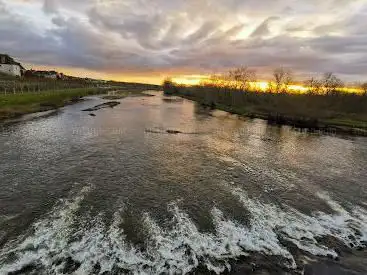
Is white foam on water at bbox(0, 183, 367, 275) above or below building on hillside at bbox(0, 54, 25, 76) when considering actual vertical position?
below

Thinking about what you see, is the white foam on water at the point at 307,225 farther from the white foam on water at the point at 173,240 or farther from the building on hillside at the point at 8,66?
the building on hillside at the point at 8,66

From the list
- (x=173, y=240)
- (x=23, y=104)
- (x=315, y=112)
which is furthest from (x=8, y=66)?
(x=173, y=240)

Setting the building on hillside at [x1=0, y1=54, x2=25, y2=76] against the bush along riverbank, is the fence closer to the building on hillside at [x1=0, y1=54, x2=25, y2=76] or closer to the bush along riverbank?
the building on hillside at [x1=0, y1=54, x2=25, y2=76]

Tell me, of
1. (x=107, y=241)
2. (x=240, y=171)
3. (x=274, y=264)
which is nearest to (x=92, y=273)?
(x=107, y=241)

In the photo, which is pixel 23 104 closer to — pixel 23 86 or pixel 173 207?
pixel 23 86

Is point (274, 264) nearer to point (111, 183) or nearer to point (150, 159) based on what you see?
point (111, 183)

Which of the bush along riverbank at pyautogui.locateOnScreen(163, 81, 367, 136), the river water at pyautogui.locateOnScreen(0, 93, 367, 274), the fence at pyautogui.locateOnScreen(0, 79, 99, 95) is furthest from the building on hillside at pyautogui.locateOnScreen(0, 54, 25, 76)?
the river water at pyautogui.locateOnScreen(0, 93, 367, 274)

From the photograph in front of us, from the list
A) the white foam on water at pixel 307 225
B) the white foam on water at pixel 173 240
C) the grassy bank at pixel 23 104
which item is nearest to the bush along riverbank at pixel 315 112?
the white foam on water at pixel 307 225

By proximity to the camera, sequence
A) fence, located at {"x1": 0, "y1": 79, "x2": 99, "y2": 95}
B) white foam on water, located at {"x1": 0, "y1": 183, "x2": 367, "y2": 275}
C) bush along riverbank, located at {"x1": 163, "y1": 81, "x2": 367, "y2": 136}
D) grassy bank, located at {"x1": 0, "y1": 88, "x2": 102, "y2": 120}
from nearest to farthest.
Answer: white foam on water, located at {"x1": 0, "y1": 183, "x2": 367, "y2": 275}
grassy bank, located at {"x1": 0, "y1": 88, "x2": 102, "y2": 120}
bush along riverbank, located at {"x1": 163, "y1": 81, "x2": 367, "y2": 136}
fence, located at {"x1": 0, "y1": 79, "x2": 99, "y2": 95}
